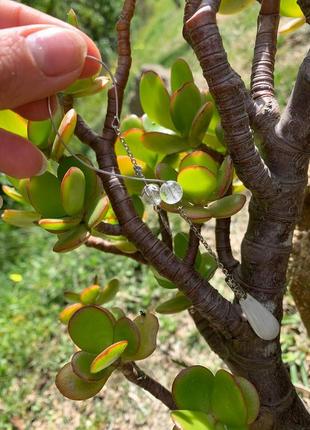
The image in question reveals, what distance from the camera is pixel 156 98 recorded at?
75cm

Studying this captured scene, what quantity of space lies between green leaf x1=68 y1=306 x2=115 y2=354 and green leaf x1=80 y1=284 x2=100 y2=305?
15 centimetres

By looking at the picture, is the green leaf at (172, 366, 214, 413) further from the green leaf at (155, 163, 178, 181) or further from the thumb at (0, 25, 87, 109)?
the thumb at (0, 25, 87, 109)

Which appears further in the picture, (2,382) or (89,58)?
(2,382)

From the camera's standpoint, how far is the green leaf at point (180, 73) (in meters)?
0.76

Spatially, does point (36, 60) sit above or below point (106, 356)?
above

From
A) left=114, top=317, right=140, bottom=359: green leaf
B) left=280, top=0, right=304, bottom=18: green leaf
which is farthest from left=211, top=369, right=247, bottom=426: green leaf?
left=280, top=0, right=304, bottom=18: green leaf

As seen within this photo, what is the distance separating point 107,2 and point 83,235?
458 cm

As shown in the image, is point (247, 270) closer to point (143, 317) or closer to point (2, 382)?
point (143, 317)

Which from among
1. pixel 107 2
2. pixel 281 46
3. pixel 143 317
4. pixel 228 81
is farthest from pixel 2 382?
pixel 107 2

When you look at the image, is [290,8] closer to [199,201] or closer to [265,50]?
[265,50]

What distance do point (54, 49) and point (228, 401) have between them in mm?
443

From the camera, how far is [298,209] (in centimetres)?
69

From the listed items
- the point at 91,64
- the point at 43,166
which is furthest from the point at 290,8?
the point at 43,166

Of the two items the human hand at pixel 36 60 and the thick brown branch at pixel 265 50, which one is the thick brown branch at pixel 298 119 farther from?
the human hand at pixel 36 60
